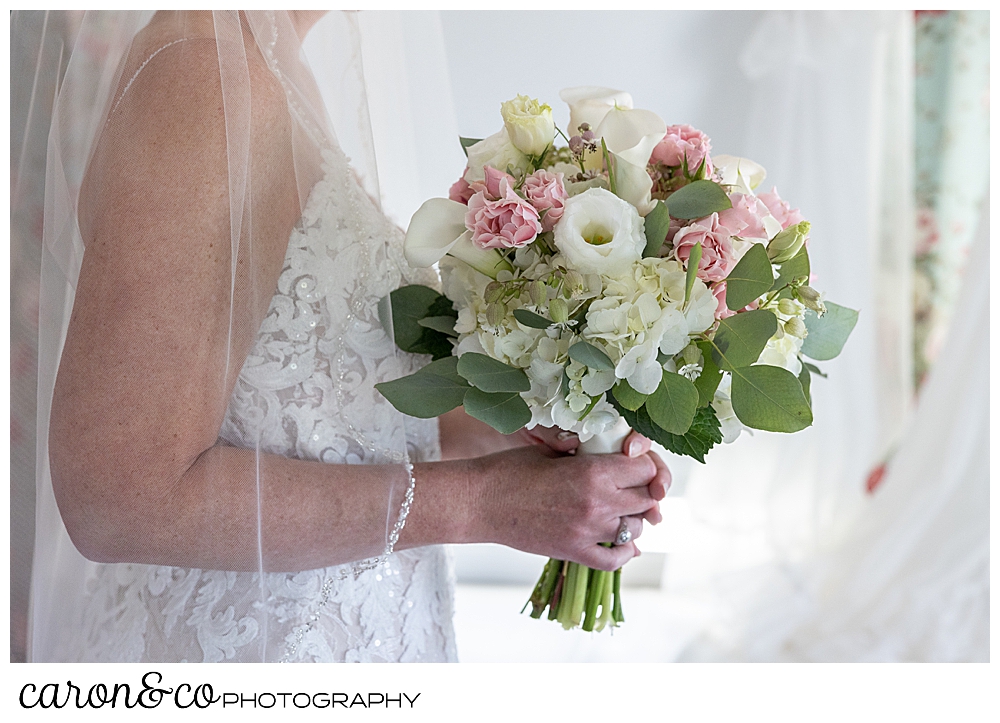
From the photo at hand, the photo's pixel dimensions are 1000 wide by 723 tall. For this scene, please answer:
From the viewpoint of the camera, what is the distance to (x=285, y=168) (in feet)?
2.62

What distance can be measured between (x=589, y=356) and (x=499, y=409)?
13cm

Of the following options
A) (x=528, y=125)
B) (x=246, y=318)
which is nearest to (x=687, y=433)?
(x=528, y=125)

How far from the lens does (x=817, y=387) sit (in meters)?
2.28

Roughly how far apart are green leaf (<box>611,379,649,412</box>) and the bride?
0.55 ft

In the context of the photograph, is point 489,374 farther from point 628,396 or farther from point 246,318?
point 246,318

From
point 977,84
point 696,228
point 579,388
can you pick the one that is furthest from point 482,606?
point 977,84

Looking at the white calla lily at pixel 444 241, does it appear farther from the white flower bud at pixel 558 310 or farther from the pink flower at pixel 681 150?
the pink flower at pixel 681 150

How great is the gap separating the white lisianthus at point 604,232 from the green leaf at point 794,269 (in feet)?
0.55

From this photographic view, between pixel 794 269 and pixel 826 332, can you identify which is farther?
A: pixel 826 332

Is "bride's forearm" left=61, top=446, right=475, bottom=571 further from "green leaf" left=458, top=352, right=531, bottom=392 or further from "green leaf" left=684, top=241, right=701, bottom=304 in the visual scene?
"green leaf" left=684, top=241, right=701, bottom=304

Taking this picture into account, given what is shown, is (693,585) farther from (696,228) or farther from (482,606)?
(696,228)

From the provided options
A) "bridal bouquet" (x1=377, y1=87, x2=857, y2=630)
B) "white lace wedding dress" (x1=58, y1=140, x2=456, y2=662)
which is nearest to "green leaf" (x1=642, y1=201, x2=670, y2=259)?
"bridal bouquet" (x1=377, y1=87, x2=857, y2=630)

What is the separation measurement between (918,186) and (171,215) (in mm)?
2708

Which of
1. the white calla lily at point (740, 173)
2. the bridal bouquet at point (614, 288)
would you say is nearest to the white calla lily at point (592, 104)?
the bridal bouquet at point (614, 288)
